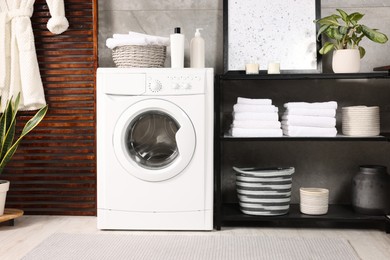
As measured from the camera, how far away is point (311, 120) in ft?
9.36

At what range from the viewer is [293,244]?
2.58 meters

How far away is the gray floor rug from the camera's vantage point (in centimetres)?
238

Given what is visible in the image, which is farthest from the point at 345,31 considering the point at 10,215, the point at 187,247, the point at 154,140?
the point at 10,215

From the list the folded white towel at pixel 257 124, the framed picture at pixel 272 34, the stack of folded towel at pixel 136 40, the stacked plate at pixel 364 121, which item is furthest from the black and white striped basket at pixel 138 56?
the stacked plate at pixel 364 121

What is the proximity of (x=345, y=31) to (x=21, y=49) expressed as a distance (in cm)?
197

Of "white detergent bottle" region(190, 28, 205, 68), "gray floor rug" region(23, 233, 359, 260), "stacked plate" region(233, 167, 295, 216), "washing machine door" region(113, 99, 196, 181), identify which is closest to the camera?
"gray floor rug" region(23, 233, 359, 260)

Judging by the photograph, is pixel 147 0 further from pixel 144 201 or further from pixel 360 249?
pixel 360 249

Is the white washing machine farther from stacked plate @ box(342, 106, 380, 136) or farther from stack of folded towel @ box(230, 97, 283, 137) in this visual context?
stacked plate @ box(342, 106, 380, 136)

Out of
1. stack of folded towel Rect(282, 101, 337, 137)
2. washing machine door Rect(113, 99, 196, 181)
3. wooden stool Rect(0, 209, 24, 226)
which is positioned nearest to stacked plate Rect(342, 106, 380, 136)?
stack of folded towel Rect(282, 101, 337, 137)

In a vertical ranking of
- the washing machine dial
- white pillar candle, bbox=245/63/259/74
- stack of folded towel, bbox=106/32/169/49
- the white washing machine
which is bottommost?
the white washing machine

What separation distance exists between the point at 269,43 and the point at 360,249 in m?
1.35

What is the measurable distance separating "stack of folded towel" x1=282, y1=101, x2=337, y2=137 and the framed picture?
35cm

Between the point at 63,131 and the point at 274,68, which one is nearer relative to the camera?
the point at 274,68

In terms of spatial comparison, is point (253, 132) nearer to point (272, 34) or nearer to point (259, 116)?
point (259, 116)
